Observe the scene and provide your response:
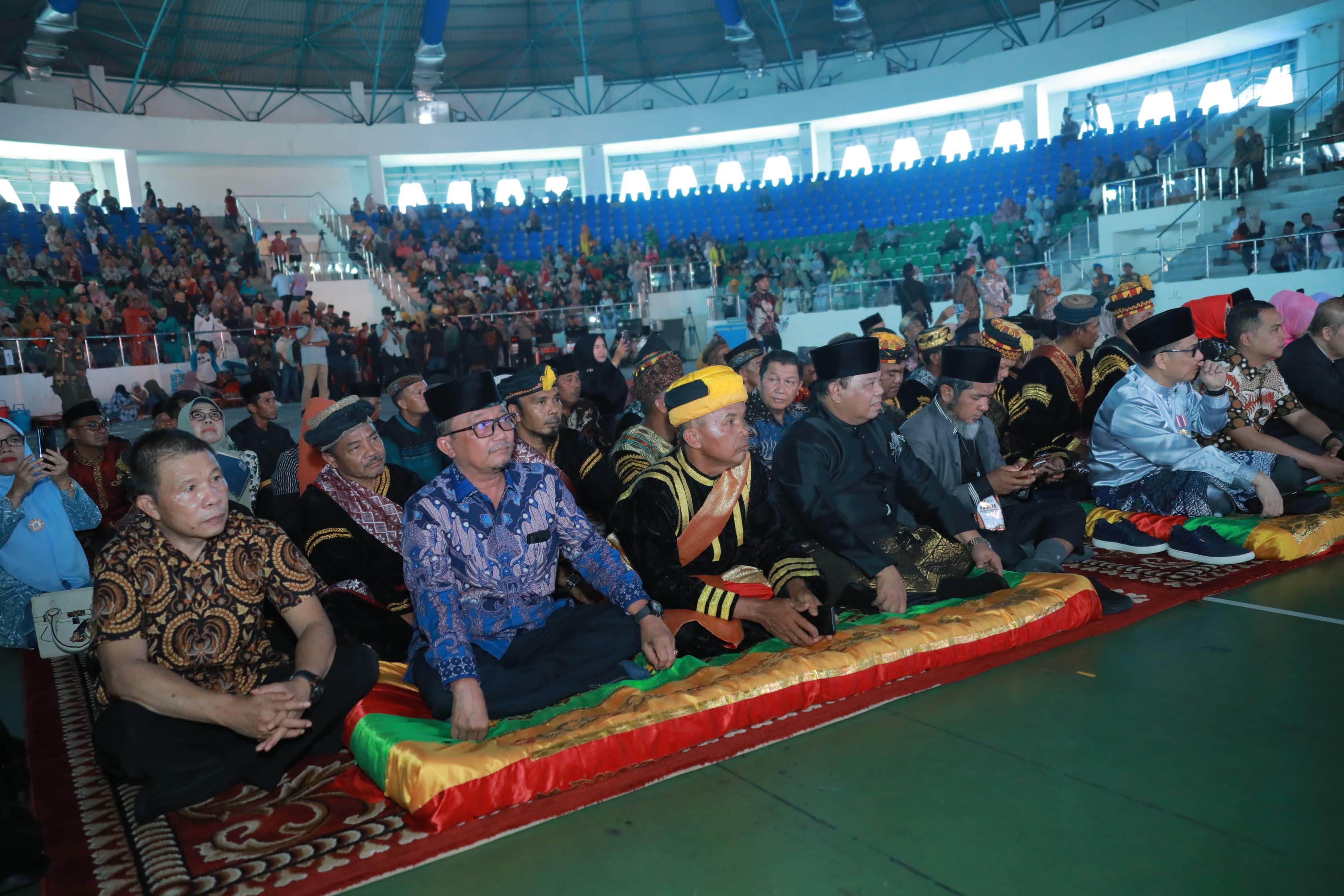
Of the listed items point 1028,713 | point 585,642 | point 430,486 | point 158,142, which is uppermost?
point 158,142

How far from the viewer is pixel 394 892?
6.66ft

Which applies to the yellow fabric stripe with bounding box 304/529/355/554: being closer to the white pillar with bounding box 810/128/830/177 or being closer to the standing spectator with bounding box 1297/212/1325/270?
the standing spectator with bounding box 1297/212/1325/270

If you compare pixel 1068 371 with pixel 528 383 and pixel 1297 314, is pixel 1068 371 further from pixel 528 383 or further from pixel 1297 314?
pixel 528 383

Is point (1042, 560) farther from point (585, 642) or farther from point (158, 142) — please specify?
point (158, 142)

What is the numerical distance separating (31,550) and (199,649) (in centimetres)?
198

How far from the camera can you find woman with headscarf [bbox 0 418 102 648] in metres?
3.98

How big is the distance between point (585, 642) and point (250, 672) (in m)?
0.95

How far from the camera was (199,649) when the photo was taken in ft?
8.57

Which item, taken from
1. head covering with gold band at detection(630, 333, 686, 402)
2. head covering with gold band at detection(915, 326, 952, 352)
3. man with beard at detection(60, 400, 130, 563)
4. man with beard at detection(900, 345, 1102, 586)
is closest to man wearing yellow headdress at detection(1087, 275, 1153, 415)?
head covering with gold band at detection(915, 326, 952, 352)

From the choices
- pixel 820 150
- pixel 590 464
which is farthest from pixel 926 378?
pixel 820 150

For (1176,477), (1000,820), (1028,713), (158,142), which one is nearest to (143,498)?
(1000,820)

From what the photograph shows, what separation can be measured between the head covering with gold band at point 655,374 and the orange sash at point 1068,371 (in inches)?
85.3

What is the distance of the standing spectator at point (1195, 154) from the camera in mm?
14000

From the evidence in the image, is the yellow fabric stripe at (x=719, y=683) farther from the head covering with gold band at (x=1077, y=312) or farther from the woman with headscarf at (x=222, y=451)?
the head covering with gold band at (x=1077, y=312)
